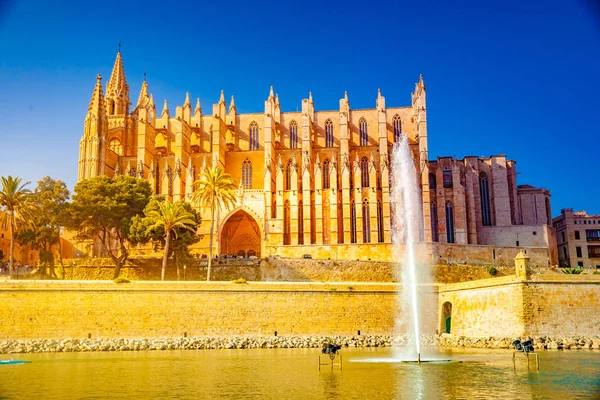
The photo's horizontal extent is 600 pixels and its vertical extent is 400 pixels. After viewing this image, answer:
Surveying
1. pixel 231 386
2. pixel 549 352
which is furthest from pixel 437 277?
pixel 231 386

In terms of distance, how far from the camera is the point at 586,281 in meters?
31.0

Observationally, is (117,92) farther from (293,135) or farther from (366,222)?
(366,222)

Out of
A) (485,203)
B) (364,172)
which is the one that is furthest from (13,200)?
(485,203)

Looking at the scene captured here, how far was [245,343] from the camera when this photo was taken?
104 ft

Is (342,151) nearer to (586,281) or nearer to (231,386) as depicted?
(586,281)

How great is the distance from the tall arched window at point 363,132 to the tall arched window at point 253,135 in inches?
450

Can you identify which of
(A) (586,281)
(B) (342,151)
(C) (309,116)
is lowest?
(A) (586,281)

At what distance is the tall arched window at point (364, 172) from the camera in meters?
61.1

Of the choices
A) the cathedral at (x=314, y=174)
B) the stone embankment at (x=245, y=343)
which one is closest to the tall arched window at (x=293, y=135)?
the cathedral at (x=314, y=174)

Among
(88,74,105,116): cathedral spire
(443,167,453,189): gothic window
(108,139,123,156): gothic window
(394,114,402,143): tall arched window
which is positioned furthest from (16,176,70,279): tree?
(443,167,453,189): gothic window

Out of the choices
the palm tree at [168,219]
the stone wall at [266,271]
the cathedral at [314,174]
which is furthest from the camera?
the cathedral at [314,174]

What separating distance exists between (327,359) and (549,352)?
10.3 meters

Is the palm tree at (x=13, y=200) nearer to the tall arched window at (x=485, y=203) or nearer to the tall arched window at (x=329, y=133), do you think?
the tall arched window at (x=329, y=133)

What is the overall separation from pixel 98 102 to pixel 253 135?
17.3 m
